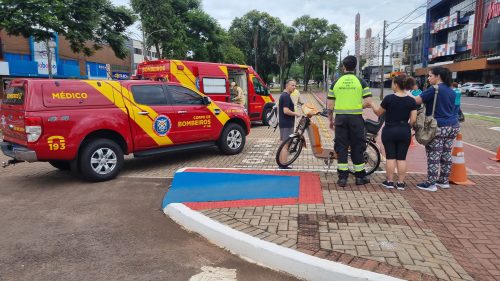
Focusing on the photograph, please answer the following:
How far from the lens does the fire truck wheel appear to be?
8766 millimetres

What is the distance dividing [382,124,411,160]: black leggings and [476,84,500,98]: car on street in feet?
119

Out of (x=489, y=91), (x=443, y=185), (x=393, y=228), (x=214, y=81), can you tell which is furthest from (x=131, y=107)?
(x=489, y=91)

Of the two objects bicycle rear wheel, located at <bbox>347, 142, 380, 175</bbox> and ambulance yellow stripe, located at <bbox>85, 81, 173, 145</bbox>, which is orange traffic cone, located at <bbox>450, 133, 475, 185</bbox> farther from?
ambulance yellow stripe, located at <bbox>85, 81, 173, 145</bbox>

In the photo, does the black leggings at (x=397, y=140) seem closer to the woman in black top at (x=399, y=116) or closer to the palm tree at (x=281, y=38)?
the woman in black top at (x=399, y=116)

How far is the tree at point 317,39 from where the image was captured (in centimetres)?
5684

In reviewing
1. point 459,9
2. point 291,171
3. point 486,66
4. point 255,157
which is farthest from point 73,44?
point 459,9

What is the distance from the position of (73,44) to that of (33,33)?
2724 millimetres

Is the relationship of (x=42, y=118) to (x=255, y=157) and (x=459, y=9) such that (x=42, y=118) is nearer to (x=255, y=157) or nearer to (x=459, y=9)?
(x=255, y=157)

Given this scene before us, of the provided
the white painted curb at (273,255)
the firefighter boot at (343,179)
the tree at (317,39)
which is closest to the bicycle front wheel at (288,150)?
the firefighter boot at (343,179)

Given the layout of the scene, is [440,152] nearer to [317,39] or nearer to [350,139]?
[350,139]

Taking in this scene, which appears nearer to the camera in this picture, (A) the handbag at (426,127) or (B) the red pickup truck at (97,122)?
(A) the handbag at (426,127)

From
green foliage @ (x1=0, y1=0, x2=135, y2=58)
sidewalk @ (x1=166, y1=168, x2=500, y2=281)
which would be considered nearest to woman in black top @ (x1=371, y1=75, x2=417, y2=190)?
sidewalk @ (x1=166, y1=168, x2=500, y2=281)

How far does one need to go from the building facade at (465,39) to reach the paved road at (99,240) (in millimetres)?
49195

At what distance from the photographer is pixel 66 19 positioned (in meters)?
18.8
